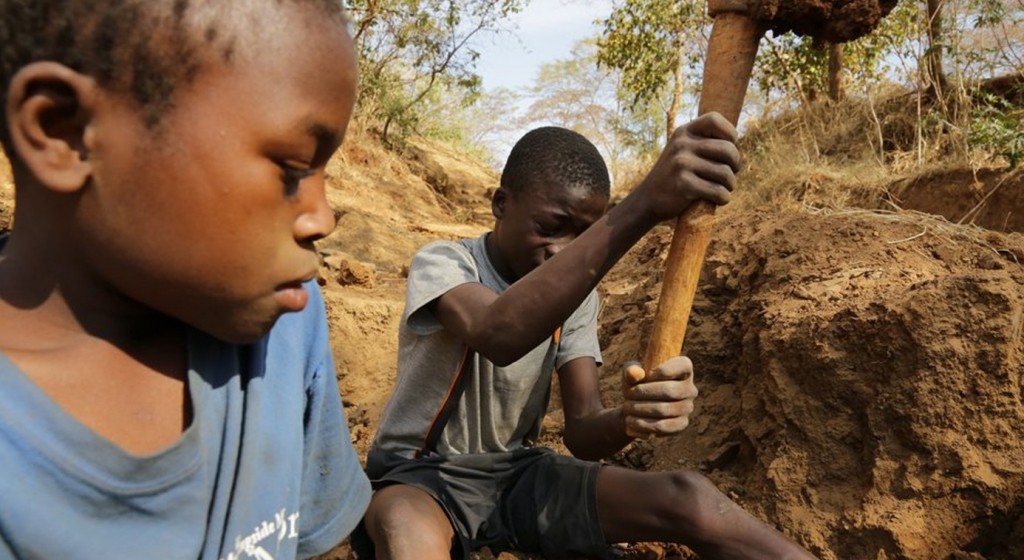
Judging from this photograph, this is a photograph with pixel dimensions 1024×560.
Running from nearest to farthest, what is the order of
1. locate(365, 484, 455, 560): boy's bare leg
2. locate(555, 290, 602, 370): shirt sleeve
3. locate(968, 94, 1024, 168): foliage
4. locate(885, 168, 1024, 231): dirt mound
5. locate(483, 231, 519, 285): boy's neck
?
locate(365, 484, 455, 560): boy's bare leg
locate(483, 231, 519, 285): boy's neck
locate(555, 290, 602, 370): shirt sleeve
locate(968, 94, 1024, 168): foliage
locate(885, 168, 1024, 231): dirt mound

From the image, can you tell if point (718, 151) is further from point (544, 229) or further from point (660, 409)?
point (544, 229)

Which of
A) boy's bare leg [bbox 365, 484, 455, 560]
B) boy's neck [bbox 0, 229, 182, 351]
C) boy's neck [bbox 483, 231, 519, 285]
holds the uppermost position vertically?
boy's neck [bbox 483, 231, 519, 285]

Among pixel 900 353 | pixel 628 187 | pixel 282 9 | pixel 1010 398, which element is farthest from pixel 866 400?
pixel 628 187

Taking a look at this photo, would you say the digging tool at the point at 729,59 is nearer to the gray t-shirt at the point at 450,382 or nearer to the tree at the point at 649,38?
the gray t-shirt at the point at 450,382

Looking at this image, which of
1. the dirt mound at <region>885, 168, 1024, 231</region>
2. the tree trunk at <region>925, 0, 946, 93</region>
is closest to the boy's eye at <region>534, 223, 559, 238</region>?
the dirt mound at <region>885, 168, 1024, 231</region>

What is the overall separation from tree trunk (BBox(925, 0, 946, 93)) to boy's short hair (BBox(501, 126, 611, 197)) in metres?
4.32

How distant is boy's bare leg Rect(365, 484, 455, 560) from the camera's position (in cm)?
201

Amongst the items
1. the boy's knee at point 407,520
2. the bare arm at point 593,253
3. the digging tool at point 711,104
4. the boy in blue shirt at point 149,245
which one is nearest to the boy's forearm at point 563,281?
the bare arm at point 593,253

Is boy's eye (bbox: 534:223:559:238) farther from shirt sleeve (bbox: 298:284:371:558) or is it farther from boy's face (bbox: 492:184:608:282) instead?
shirt sleeve (bbox: 298:284:371:558)

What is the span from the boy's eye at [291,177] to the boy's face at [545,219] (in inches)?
52.5

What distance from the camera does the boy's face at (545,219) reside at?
2.34 m

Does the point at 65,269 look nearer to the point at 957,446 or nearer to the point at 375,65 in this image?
the point at 957,446

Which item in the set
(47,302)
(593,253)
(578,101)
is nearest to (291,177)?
(47,302)

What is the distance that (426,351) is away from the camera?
2387 millimetres
